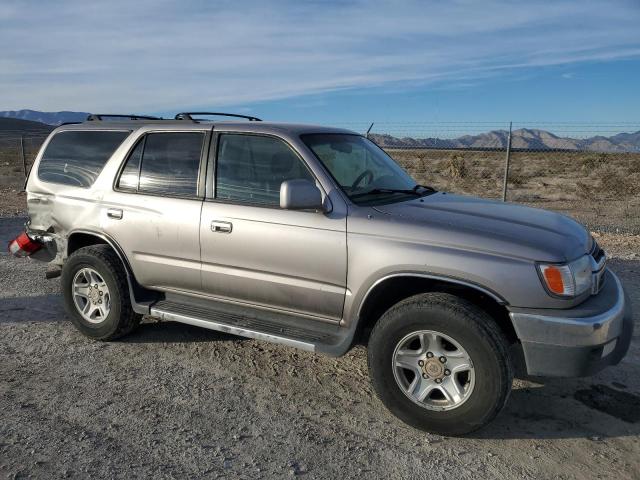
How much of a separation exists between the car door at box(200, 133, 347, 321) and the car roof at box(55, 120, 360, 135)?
72 mm

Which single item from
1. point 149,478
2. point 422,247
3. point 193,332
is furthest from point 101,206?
point 422,247

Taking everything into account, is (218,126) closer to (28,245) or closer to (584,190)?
(28,245)

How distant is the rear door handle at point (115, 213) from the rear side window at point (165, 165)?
192 millimetres

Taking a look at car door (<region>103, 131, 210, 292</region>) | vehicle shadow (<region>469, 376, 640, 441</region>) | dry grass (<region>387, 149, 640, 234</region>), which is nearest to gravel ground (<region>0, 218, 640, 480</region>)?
vehicle shadow (<region>469, 376, 640, 441</region>)

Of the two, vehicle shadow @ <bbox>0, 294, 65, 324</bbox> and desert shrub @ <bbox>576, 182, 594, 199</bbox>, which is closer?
vehicle shadow @ <bbox>0, 294, 65, 324</bbox>

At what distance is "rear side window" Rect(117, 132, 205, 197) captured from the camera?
4.40 m

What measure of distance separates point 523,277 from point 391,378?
3.30ft

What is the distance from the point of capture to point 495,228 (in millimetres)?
3441

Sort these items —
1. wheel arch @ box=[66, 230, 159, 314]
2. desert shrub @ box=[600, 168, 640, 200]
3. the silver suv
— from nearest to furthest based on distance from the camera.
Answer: the silver suv < wheel arch @ box=[66, 230, 159, 314] < desert shrub @ box=[600, 168, 640, 200]

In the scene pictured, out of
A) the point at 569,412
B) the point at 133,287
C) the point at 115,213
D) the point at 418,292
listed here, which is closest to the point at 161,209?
the point at 115,213

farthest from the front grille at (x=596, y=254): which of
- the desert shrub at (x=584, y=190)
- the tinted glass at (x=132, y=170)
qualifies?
the desert shrub at (x=584, y=190)

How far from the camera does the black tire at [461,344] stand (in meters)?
3.20

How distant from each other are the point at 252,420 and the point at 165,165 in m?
2.14

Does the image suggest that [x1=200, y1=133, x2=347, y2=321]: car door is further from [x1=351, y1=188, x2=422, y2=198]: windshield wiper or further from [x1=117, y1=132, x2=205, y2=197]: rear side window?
[x1=351, y1=188, x2=422, y2=198]: windshield wiper
